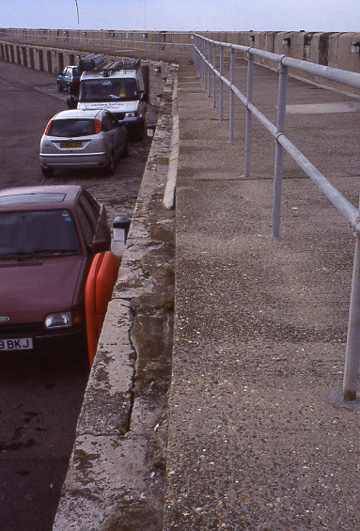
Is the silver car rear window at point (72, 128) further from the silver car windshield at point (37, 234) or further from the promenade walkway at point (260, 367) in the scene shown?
the promenade walkway at point (260, 367)

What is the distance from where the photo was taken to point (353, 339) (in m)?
2.21

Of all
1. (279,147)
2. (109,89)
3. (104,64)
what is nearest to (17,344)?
(279,147)

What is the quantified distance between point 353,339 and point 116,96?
18289mm

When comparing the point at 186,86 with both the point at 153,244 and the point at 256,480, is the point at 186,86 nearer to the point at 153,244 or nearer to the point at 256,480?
the point at 153,244

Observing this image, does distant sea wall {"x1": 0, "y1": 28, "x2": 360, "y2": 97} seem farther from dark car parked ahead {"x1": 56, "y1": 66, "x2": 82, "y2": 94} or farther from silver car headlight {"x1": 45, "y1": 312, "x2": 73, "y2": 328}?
silver car headlight {"x1": 45, "y1": 312, "x2": 73, "y2": 328}

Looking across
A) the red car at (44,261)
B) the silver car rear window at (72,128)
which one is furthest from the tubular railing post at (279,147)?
the silver car rear window at (72,128)

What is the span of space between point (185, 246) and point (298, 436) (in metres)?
2.04

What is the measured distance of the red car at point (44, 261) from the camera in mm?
5250

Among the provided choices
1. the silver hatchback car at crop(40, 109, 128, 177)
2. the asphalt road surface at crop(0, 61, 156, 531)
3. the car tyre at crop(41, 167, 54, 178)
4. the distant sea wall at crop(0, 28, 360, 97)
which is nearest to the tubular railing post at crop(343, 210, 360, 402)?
the asphalt road surface at crop(0, 61, 156, 531)

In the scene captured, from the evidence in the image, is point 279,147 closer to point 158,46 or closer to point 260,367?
point 260,367

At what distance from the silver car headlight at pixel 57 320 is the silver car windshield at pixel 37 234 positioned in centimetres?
91

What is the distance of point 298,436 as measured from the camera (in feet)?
7.16

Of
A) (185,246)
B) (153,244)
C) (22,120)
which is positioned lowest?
(22,120)

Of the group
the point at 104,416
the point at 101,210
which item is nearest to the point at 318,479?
the point at 104,416
